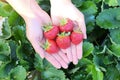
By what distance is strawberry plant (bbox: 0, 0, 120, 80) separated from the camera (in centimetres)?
100

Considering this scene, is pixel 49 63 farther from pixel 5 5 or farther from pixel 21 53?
pixel 5 5

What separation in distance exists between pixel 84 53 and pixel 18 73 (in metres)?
0.25

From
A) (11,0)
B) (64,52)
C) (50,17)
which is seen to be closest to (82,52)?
(64,52)

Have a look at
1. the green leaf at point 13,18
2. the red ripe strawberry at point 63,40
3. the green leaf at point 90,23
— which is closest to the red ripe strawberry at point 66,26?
the red ripe strawberry at point 63,40

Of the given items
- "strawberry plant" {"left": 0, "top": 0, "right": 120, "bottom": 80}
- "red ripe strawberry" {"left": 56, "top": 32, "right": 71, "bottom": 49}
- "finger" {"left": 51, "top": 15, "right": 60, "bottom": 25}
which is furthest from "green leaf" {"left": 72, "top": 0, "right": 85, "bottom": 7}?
"red ripe strawberry" {"left": 56, "top": 32, "right": 71, "bottom": 49}

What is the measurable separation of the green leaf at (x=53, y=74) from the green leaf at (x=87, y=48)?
4.4 inches

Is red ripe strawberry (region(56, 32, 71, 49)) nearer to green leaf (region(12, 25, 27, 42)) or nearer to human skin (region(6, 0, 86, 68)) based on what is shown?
human skin (region(6, 0, 86, 68))

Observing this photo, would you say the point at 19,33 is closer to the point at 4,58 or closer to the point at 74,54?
the point at 4,58

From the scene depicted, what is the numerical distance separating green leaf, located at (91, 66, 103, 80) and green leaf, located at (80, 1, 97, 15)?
0.77ft

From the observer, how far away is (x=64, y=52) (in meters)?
1.01

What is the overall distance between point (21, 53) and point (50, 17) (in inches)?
7.6

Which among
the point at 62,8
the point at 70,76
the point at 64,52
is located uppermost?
the point at 62,8

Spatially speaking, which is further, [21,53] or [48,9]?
[48,9]

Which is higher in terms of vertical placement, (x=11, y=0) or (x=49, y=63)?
(x=11, y=0)
